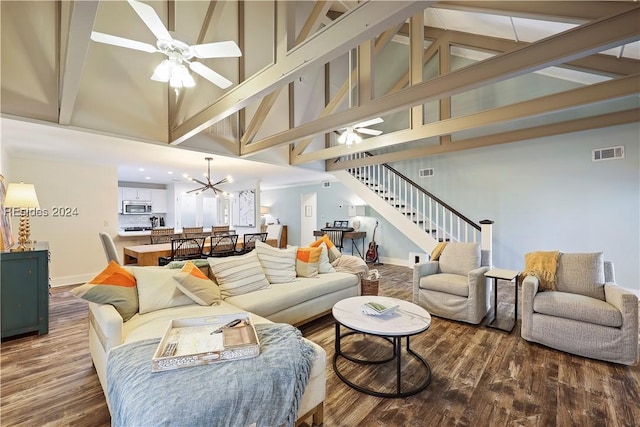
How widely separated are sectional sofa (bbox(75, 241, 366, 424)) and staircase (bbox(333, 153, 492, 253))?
2446mm

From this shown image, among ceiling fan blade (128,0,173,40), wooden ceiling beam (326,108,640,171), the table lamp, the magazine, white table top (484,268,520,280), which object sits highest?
ceiling fan blade (128,0,173,40)

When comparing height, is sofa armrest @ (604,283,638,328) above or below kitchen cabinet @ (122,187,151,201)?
below

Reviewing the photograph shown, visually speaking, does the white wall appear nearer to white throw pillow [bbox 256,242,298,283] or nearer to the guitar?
white throw pillow [bbox 256,242,298,283]

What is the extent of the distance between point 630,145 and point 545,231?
1.77m

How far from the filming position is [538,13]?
2.83 m

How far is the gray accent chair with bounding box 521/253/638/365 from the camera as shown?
2.28m

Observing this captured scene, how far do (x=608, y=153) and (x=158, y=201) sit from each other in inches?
431

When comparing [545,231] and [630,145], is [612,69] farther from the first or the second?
[545,231]

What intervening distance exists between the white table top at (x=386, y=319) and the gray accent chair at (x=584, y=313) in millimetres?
1355

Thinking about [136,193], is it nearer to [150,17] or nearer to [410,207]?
[150,17]

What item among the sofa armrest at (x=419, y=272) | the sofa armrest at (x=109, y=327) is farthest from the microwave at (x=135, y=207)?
the sofa armrest at (x=419, y=272)

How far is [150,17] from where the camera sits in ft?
6.60

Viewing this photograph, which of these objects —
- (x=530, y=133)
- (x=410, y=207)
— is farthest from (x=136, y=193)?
(x=530, y=133)

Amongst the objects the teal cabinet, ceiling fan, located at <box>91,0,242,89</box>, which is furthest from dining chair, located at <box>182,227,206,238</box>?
ceiling fan, located at <box>91,0,242,89</box>
